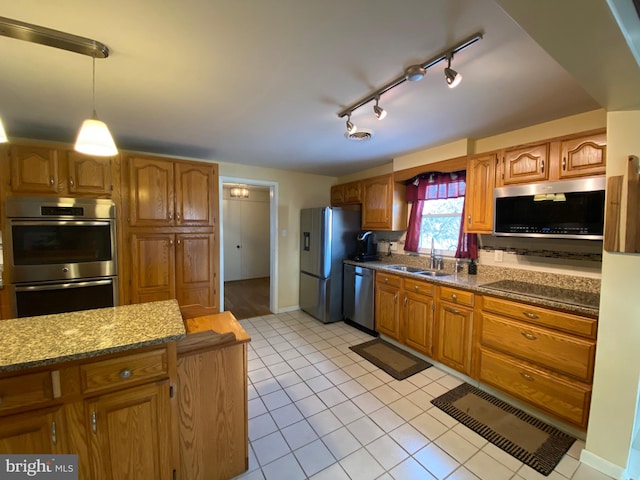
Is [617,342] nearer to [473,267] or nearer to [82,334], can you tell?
[473,267]

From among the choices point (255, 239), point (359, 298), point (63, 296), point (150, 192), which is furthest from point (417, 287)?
point (255, 239)

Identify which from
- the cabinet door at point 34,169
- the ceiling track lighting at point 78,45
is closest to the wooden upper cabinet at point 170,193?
the cabinet door at point 34,169

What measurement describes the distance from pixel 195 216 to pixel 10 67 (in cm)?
162

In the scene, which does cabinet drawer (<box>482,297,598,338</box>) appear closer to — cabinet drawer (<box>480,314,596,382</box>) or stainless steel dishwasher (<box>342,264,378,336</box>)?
cabinet drawer (<box>480,314,596,382</box>)

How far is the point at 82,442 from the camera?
3.60 ft

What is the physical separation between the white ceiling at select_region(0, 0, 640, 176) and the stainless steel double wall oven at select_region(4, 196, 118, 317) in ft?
2.46

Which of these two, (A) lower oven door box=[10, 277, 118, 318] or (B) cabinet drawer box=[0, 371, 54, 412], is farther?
(A) lower oven door box=[10, 277, 118, 318]

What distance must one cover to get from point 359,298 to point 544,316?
2011 millimetres

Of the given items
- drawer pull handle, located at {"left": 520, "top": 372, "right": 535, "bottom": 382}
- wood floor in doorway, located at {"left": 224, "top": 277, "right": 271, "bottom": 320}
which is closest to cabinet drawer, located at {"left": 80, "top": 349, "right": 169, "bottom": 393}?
drawer pull handle, located at {"left": 520, "top": 372, "right": 535, "bottom": 382}

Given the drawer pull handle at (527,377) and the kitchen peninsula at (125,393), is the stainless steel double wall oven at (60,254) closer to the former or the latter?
the kitchen peninsula at (125,393)

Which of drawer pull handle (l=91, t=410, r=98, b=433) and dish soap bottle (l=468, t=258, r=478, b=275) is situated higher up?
dish soap bottle (l=468, t=258, r=478, b=275)

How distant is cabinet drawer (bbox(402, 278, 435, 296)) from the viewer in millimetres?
2656

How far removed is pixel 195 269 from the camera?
2910mm

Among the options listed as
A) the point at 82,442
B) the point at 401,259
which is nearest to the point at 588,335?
the point at 401,259
